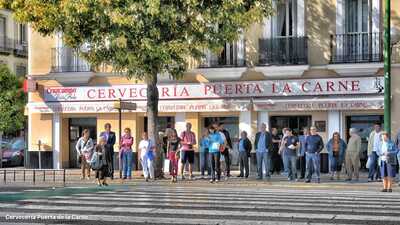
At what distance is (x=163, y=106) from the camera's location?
26.3 metres

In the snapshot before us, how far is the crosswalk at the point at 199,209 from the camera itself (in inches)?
416

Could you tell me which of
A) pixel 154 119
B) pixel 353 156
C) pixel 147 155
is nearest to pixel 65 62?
pixel 154 119

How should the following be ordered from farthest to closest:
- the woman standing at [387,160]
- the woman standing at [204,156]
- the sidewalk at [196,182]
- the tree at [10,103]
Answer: the tree at [10,103] < the woman standing at [204,156] < the sidewalk at [196,182] < the woman standing at [387,160]

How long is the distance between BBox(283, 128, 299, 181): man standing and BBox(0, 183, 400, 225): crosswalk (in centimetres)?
577

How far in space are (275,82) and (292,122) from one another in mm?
1790

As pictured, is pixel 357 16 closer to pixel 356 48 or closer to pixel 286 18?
pixel 356 48

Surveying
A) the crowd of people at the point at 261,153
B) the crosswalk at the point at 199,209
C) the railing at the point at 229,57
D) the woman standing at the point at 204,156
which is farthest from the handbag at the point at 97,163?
the railing at the point at 229,57

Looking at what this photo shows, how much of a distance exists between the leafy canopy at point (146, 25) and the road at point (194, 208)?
530cm

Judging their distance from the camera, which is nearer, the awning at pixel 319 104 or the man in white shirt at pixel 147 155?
the man in white shirt at pixel 147 155

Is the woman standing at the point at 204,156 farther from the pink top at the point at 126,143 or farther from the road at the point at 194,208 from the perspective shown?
the road at the point at 194,208

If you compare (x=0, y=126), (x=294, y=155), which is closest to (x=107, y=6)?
(x=294, y=155)

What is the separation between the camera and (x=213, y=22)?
2002cm

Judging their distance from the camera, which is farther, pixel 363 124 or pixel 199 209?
pixel 363 124

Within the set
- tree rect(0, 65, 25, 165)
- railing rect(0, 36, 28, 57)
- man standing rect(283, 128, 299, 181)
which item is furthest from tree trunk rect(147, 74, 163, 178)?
railing rect(0, 36, 28, 57)
